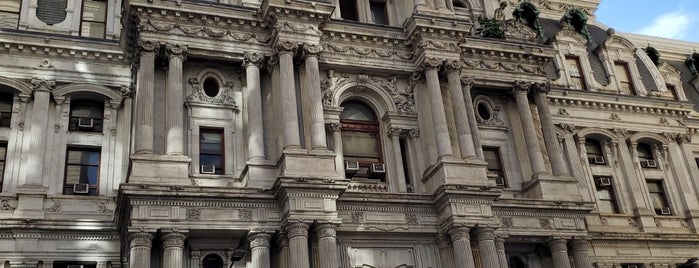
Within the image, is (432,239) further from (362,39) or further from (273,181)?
(362,39)

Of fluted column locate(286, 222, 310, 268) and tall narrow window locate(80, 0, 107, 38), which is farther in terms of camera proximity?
tall narrow window locate(80, 0, 107, 38)

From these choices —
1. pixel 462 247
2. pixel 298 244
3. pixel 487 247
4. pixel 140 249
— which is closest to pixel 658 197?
pixel 487 247

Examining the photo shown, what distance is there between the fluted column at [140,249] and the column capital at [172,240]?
37cm

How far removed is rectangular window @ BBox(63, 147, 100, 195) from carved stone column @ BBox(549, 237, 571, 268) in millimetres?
15454

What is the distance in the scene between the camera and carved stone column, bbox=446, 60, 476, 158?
2536 centimetres

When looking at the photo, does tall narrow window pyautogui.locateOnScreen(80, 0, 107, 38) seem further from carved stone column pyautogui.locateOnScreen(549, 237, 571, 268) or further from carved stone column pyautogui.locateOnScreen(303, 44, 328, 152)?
carved stone column pyautogui.locateOnScreen(549, 237, 571, 268)

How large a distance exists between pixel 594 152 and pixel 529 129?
25.4ft

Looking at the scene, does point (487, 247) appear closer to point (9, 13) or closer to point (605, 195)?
point (605, 195)

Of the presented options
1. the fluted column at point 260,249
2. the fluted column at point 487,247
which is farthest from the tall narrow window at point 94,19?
the fluted column at point 487,247

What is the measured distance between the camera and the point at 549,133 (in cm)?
2820

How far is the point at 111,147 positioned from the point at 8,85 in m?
3.90

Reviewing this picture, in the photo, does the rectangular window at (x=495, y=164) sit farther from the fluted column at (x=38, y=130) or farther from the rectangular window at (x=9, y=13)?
the rectangular window at (x=9, y=13)

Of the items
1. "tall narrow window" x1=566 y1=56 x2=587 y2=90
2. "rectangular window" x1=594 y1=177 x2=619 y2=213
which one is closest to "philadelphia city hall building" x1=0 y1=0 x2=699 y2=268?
"rectangular window" x1=594 y1=177 x2=619 y2=213

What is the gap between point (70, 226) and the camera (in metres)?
23.3
